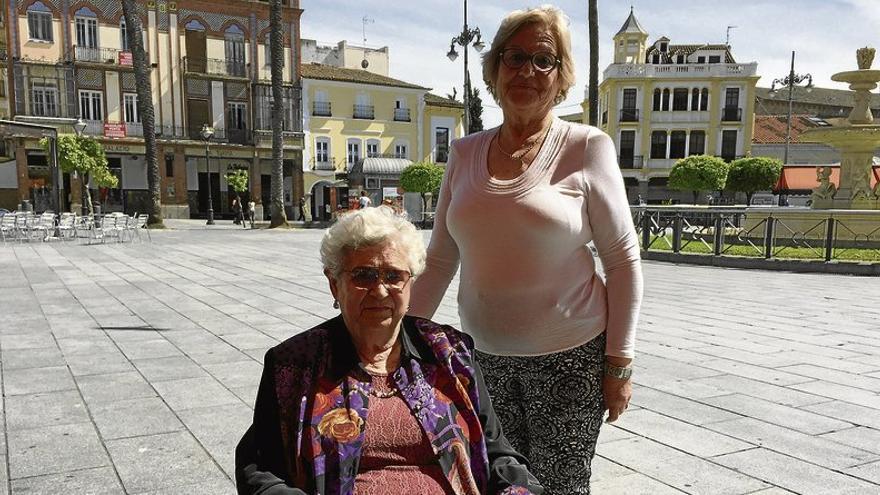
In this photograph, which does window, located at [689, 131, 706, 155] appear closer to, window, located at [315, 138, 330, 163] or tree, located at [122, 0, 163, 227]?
window, located at [315, 138, 330, 163]

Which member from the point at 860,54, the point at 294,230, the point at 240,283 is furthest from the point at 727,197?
the point at 240,283

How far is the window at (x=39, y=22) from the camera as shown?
105 ft

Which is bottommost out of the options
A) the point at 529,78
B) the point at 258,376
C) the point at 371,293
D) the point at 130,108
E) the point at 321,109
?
the point at 258,376

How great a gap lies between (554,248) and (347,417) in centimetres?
76

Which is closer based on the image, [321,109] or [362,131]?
[321,109]

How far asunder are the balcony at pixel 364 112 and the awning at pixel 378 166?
3.23 m

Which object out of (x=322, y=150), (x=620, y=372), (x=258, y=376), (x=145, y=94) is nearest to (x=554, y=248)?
(x=620, y=372)

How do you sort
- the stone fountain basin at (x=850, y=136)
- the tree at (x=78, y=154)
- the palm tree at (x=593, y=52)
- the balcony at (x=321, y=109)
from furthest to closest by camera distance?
1. the balcony at (x=321, y=109)
2. the tree at (x=78, y=154)
3. the palm tree at (x=593, y=52)
4. the stone fountain basin at (x=850, y=136)

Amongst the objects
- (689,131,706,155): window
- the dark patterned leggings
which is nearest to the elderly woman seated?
the dark patterned leggings

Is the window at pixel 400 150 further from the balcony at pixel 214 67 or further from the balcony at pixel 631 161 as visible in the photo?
the balcony at pixel 631 161

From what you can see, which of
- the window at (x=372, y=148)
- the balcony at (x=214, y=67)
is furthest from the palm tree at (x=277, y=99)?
the window at (x=372, y=148)

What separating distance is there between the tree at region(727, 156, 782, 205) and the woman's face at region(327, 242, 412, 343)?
113ft

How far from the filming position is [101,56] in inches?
1314

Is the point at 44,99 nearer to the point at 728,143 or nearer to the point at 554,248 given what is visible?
the point at 554,248
